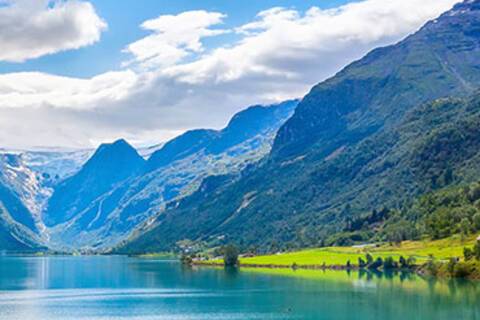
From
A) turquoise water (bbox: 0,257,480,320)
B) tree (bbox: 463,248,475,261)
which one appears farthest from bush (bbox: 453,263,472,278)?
turquoise water (bbox: 0,257,480,320)

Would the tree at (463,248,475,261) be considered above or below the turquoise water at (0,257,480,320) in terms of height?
above

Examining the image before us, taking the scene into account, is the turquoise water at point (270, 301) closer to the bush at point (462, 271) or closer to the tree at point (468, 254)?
the bush at point (462, 271)

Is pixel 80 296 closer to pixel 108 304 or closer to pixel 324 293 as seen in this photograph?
pixel 108 304

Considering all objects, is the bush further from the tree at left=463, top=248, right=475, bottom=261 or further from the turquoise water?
the turquoise water

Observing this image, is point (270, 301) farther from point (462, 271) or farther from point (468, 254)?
point (468, 254)

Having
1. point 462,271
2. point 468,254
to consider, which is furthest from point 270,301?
point 468,254

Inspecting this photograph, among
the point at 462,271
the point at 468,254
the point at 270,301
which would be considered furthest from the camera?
the point at 468,254

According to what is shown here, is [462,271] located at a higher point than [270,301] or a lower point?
higher

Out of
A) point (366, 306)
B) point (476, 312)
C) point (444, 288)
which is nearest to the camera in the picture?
point (476, 312)

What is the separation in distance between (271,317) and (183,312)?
1982 centimetres

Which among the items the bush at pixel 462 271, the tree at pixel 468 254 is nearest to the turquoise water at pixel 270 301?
the bush at pixel 462 271

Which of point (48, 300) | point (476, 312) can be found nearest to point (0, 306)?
point (48, 300)

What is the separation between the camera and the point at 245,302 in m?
157

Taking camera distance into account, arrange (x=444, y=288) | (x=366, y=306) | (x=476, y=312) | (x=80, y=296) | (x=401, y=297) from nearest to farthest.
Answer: (x=476, y=312) → (x=366, y=306) → (x=401, y=297) → (x=444, y=288) → (x=80, y=296)
